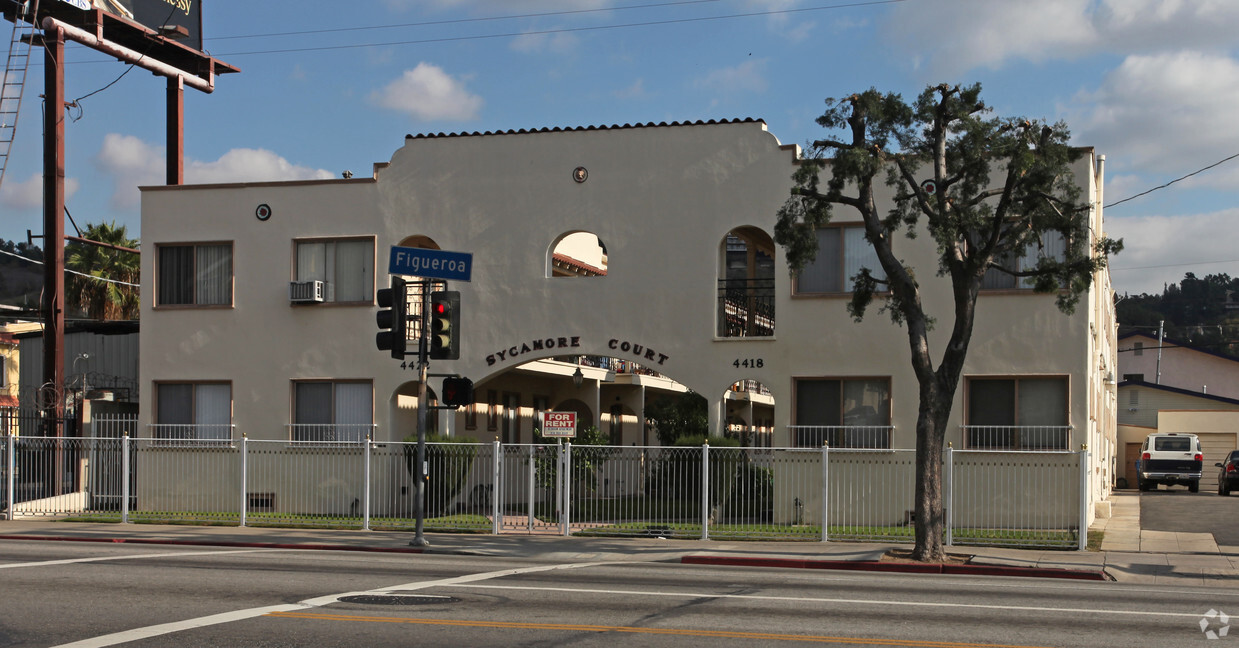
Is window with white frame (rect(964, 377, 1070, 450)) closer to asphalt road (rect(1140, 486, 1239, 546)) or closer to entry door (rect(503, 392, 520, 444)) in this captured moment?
asphalt road (rect(1140, 486, 1239, 546))

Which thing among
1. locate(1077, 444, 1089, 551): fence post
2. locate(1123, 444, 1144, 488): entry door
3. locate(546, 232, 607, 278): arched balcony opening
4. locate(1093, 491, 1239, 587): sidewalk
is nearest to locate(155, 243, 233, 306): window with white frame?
locate(546, 232, 607, 278): arched balcony opening

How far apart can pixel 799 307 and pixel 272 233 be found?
11340mm

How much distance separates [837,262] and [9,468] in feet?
54.2

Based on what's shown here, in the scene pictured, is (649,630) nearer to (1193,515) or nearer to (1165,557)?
(1165,557)

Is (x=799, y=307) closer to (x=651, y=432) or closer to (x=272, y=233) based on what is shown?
(x=272, y=233)

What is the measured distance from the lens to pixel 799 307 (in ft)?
76.5

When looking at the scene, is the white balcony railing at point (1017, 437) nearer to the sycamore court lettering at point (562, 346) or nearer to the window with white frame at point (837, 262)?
the window with white frame at point (837, 262)

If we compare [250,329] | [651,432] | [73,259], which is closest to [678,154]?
[250,329]

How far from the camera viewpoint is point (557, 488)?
835 inches

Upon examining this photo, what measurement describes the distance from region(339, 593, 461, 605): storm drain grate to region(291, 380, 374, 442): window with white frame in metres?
13.0

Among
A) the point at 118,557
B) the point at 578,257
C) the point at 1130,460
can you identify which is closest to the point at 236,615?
the point at 118,557

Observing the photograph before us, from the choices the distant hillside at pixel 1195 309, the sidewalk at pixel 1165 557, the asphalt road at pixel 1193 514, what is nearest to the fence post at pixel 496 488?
the sidewalk at pixel 1165 557

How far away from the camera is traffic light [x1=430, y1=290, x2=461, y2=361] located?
18500 mm

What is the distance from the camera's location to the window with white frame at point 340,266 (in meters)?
25.5
